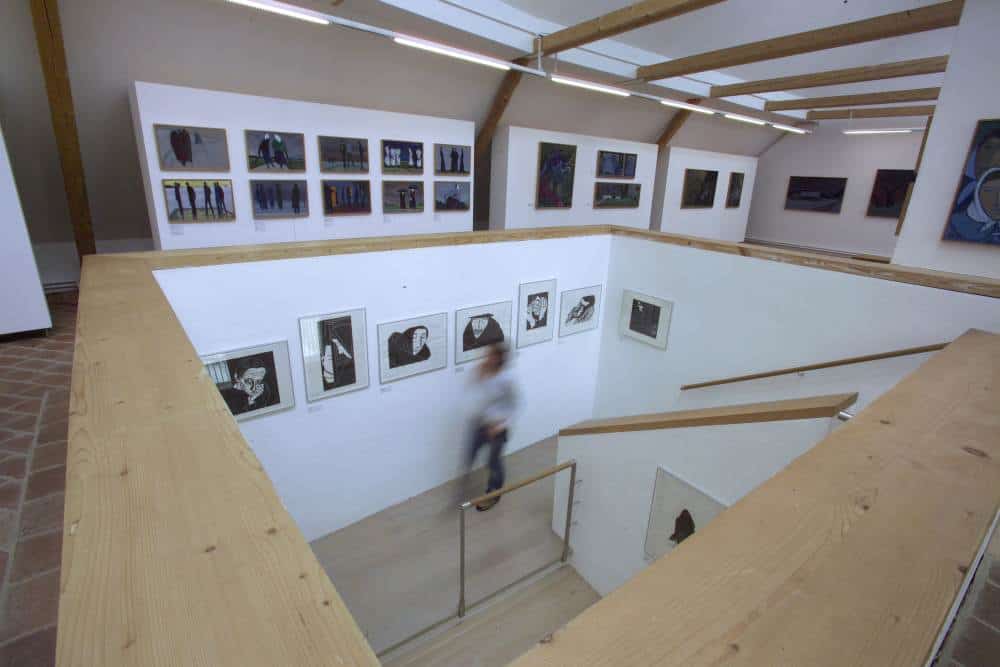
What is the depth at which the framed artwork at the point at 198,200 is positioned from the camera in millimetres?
5652

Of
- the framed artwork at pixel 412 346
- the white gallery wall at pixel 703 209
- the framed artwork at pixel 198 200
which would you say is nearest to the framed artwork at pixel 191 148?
the framed artwork at pixel 198 200

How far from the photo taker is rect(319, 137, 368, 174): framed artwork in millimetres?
6720

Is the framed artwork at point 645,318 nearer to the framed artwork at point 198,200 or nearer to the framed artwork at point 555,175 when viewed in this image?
the framed artwork at point 555,175

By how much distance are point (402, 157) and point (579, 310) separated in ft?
12.4

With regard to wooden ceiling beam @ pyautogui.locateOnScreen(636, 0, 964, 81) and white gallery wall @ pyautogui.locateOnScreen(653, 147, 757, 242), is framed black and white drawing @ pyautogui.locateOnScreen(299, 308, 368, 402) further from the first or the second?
white gallery wall @ pyautogui.locateOnScreen(653, 147, 757, 242)

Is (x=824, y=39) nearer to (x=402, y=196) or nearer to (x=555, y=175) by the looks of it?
(x=555, y=175)

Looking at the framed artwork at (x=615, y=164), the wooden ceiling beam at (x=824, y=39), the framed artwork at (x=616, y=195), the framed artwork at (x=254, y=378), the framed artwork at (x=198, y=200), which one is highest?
the wooden ceiling beam at (x=824, y=39)

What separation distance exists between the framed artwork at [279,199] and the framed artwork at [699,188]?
980cm

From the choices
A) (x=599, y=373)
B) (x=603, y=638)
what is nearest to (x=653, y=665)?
(x=603, y=638)

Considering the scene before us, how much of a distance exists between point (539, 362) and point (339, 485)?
2819 millimetres

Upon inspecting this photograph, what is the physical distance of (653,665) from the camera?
0.72 meters

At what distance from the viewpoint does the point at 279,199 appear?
6473 millimetres

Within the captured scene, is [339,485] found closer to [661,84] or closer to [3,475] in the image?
[3,475]

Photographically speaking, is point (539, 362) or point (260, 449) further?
point (539, 362)
